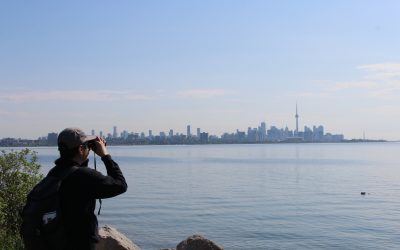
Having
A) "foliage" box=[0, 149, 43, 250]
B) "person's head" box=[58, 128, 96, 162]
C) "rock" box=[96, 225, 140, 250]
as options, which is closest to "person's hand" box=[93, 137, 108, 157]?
"person's head" box=[58, 128, 96, 162]

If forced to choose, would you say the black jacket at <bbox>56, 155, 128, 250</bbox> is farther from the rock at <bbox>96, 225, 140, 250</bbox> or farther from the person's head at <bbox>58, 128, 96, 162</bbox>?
the rock at <bbox>96, 225, 140, 250</bbox>

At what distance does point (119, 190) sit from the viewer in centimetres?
427

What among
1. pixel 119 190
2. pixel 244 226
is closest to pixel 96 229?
pixel 119 190

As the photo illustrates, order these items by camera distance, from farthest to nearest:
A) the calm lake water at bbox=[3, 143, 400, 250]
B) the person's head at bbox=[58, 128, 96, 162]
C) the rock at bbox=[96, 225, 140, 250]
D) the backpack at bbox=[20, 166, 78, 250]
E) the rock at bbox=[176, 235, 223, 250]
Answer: the calm lake water at bbox=[3, 143, 400, 250] → the rock at bbox=[176, 235, 223, 250] → the rock at bbox=[96, 225, 140, 250] → the person's head at bbox=[58, 128, 96, 162] → the backpack at bbox=[20, 166, 78, 250]

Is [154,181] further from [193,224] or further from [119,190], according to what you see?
[119,190]

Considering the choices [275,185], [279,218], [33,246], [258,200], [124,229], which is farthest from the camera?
[275,185]

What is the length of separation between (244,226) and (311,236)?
12.1ft

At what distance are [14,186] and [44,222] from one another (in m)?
9.96

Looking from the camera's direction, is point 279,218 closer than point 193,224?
No

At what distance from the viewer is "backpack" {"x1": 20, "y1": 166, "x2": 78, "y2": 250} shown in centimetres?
405

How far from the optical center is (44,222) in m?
4.04

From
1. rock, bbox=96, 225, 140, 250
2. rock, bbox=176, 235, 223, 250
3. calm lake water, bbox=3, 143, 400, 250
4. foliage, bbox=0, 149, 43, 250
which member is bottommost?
calm lake water, bbox=3, 143, 400, 250

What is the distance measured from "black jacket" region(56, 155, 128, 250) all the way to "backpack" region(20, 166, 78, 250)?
0.07 metres

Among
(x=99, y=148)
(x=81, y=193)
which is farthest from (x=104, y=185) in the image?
(x=99, y=148)
